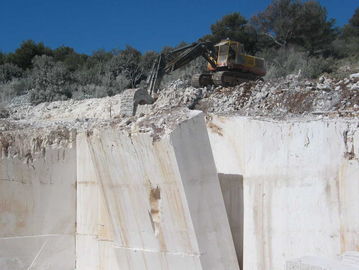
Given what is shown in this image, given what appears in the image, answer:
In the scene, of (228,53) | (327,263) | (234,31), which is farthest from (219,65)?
(234,31)

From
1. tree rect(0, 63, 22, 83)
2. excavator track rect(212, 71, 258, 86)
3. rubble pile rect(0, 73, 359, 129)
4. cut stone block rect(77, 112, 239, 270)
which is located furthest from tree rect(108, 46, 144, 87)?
cut stone block rect(77, 112, 239, 270)

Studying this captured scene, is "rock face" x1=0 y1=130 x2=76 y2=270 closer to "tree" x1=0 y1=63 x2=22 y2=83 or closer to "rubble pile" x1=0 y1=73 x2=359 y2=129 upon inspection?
"rubble pile" x1=0 y1=73 x2=359 y2=129

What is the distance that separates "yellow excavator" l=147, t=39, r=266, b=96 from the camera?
559 inches

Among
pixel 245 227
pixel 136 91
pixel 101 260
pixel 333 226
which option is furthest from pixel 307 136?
pixel 136 91

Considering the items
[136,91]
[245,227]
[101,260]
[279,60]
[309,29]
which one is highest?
[309,29]

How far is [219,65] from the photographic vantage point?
571 inches

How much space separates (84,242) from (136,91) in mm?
6212

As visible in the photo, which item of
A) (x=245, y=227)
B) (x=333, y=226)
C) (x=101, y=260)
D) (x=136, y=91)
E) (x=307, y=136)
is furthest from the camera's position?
(x=136, y=91)

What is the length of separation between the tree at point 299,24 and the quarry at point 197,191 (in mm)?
24706

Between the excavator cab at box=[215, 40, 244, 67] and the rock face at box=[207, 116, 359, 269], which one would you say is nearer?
the rock face at box=[207, 116, 359, 269]

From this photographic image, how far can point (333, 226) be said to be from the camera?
4.48m

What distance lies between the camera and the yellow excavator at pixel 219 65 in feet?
46.6

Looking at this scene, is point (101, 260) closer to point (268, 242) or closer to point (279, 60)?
point (268, 242)

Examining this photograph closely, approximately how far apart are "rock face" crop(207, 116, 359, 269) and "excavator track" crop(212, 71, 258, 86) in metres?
8.48
